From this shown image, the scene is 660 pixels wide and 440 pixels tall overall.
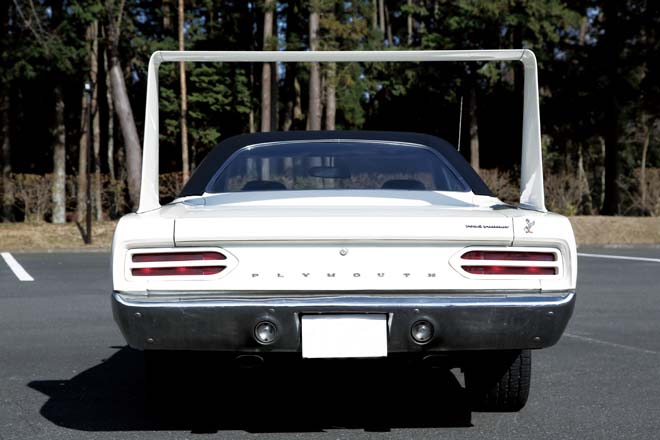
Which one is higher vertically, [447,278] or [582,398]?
[447,278]

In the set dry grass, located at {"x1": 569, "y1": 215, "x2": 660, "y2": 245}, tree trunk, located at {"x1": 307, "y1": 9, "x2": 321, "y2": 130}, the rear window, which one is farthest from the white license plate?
tree trunk, located at {"x1": 307, "y1": 9, "x2": 321, "y2": 130}

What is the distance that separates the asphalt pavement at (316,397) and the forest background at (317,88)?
1553 centimetres

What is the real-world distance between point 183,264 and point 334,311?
67cm

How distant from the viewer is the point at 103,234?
21.6 m

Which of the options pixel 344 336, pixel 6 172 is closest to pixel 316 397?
pixel 344 336

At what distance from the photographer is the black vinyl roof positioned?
197 inches

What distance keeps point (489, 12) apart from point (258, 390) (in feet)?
100

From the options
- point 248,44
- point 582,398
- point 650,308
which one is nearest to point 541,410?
point 582,398

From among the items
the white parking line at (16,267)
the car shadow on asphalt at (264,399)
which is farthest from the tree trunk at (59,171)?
the car shadow on asphalt at (264,399)

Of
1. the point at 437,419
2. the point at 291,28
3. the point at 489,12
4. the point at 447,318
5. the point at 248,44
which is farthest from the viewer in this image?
the point at 248,44

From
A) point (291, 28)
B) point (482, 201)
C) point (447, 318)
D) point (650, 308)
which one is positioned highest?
point (291, 28)

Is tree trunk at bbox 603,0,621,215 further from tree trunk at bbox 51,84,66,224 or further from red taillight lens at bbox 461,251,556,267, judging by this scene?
red taillight lens at bbox 461,251,556,267

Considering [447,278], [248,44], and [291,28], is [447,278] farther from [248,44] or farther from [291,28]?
[248,44]

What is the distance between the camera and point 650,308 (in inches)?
370
